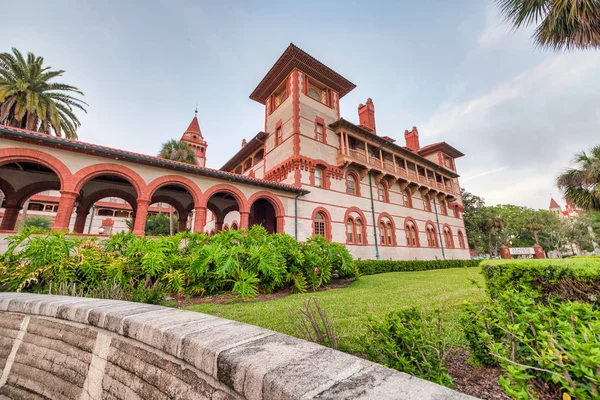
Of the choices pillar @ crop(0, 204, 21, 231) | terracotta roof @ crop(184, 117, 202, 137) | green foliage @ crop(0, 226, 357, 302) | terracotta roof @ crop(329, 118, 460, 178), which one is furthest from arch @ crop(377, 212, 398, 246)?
terracotta roof @ crop(184, 117, 202, 137)

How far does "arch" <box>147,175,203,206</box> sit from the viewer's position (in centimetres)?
1184

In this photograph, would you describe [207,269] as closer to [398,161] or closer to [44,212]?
[398,161]

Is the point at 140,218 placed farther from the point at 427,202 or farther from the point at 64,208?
the point at 427,202

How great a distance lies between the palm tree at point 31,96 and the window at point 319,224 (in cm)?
1875

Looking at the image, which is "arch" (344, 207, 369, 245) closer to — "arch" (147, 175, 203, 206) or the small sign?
"arch" (147, 175, 203, 206)

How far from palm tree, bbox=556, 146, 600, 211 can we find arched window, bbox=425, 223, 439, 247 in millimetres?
9239

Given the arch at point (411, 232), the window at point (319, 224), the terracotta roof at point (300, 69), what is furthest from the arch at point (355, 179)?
the terracotta roof at point (300, 69)

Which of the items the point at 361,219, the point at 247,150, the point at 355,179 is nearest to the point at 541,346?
the point at 361,219

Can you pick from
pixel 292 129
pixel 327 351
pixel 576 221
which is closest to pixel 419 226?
pixel 292 129

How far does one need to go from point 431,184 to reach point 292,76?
16625mm

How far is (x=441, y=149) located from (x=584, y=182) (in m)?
13.0

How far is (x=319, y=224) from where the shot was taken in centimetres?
1658

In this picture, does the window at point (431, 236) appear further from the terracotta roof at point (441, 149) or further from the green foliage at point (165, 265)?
the green foliage at point (165, 265)

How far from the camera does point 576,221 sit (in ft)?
161
